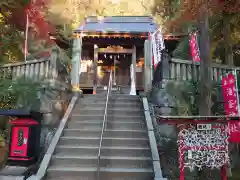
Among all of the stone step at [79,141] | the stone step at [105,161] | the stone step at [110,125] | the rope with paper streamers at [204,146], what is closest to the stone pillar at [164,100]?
the stone step at [110,125]

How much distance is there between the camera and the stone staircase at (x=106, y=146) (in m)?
6.22

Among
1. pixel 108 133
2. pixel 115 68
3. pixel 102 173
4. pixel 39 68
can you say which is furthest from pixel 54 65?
pixel 115 68

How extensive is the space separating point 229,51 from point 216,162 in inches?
305

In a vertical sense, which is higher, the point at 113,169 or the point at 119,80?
the point at 119,80

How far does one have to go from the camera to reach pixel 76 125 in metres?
8.30

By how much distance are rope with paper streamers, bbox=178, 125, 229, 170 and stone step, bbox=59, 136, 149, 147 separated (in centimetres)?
229

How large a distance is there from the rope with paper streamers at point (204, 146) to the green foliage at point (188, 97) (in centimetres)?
267

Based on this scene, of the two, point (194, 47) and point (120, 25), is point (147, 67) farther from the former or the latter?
point (120, 25)

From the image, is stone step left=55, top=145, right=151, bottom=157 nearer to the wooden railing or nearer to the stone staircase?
the stone staircase

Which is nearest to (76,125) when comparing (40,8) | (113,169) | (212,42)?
(113,169)

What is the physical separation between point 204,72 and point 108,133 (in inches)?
150

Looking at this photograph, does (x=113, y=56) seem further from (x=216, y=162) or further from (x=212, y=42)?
(x=216, y=162)

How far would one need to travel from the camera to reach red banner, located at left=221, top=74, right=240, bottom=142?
7015mm

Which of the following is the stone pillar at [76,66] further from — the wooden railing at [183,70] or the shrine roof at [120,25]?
the wooden railing at [183,70]
